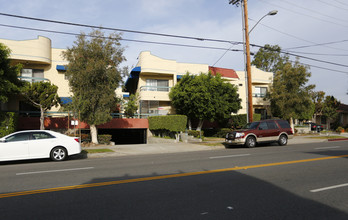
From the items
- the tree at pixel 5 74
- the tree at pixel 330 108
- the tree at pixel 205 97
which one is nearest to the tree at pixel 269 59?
the tree at pixel 330 108

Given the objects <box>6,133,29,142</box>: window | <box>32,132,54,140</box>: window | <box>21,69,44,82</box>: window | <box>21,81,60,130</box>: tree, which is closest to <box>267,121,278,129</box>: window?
<box>32,132,54,140</box>: window

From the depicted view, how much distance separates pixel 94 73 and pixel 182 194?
49.3ft

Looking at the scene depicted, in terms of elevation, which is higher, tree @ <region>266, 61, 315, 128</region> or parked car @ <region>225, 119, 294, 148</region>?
tree @ <region>266, 61, 315, 128</region>

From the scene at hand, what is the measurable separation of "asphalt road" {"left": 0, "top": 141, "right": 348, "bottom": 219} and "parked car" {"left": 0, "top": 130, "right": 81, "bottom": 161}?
315cm

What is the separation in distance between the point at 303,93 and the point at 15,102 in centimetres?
3024

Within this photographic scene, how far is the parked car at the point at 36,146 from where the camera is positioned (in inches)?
422

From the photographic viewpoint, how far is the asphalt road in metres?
4.26

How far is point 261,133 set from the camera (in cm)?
1667

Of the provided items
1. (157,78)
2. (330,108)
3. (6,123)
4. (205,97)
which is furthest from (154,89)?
(330,108)

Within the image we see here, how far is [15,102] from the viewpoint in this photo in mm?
24219

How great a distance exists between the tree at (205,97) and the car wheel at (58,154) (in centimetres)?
1394

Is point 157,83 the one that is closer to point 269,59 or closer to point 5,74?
point 5,74

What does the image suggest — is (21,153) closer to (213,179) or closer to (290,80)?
(213,179)

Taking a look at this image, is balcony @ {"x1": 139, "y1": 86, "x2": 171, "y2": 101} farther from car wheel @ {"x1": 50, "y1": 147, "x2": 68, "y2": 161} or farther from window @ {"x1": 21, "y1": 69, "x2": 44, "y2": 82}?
car wheel @ {"x1": 50, "y1": 147, "x2": 68, "y2": 161}
